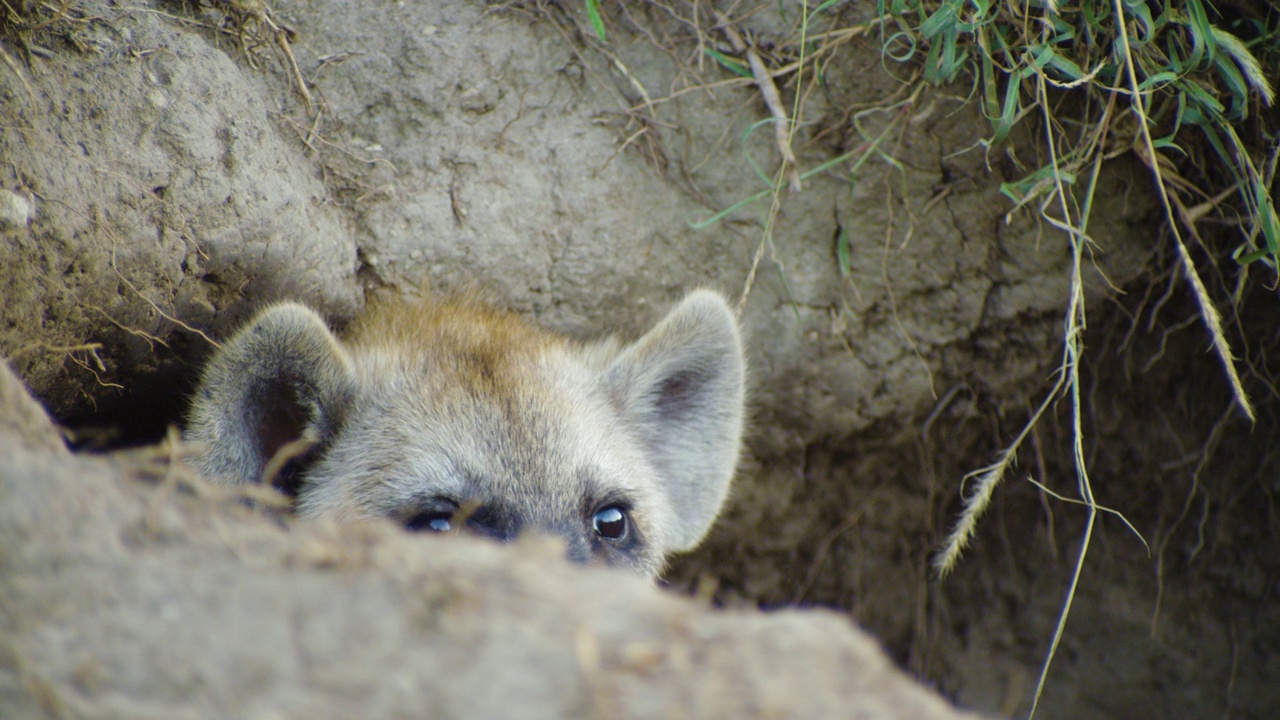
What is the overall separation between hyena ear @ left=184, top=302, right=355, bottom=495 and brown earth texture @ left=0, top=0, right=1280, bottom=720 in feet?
0.77

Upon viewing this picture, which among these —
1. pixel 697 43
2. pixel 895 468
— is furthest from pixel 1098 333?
pixel 697 43

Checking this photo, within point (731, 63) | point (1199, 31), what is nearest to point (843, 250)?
point (731, 63)

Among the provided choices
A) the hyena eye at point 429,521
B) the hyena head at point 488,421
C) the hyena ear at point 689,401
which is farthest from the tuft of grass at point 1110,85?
the hyena eye at point 429,521

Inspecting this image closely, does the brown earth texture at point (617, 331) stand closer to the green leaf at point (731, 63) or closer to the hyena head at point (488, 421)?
the green leaf at point (731, 63)

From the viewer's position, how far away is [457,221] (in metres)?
3.16

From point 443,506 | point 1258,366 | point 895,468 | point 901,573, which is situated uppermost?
point 443,506

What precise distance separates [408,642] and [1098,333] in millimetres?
3130

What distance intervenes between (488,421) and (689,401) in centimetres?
80

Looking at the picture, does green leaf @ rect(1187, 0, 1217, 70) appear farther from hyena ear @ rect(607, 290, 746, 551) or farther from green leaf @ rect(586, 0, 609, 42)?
green leaf @ rect(586, 0, 609, 42)

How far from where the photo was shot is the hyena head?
2385 mm

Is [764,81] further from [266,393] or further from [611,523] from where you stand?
[266,393]

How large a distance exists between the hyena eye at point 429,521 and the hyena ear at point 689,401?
28.9 inches

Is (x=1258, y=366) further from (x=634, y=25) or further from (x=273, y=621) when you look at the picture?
(x=273, y=621)

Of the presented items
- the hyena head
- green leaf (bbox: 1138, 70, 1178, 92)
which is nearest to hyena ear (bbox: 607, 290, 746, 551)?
the hyena head
